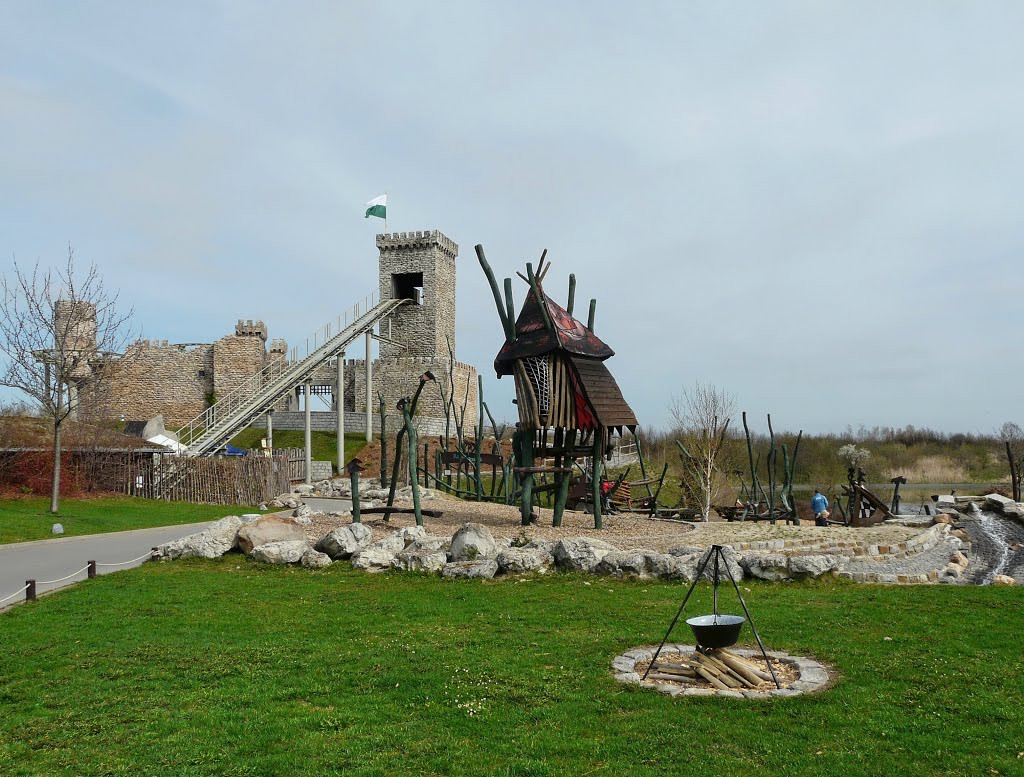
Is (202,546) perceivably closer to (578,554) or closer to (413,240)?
(578,554)

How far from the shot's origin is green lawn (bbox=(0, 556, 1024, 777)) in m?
5.00

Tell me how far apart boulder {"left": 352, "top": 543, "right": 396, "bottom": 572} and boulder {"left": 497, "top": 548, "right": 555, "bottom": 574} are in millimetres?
1956

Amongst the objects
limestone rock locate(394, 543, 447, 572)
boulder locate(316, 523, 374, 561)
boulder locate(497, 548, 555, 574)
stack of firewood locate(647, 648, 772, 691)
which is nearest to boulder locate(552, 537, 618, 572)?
boulder locate(497, 548, 555, 574)

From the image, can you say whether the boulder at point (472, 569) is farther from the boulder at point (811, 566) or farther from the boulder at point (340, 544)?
the boulder at point (811, 566)

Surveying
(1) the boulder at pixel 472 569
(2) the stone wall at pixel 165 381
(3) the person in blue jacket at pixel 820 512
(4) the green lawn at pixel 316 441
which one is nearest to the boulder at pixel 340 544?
(1) the boulder at pixel 472 569

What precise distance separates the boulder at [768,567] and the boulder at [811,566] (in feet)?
0.34

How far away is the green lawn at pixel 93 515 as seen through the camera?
17.8 m

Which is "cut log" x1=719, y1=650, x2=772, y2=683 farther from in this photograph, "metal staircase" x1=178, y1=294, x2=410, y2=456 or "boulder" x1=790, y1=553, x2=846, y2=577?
"metal staircase" x1=178, y1=294, x2=410, y2=456

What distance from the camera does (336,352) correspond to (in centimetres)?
4291

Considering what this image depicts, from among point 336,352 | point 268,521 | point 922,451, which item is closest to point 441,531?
point 268,521

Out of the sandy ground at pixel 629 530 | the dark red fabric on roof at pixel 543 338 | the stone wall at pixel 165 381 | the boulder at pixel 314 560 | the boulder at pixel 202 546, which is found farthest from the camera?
the stone wall at pixel 165 381

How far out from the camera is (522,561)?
A: 11883 mm

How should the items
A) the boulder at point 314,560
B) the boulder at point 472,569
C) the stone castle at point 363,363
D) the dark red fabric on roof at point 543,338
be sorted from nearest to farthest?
the boulder at point 472,569
the boulder at point 314,560
the dark red fabric on roof at point 543,338
the stone castle at point 363,363

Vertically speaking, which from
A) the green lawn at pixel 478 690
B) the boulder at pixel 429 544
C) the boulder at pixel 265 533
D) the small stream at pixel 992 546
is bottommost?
the small stream at pixel 992 546
